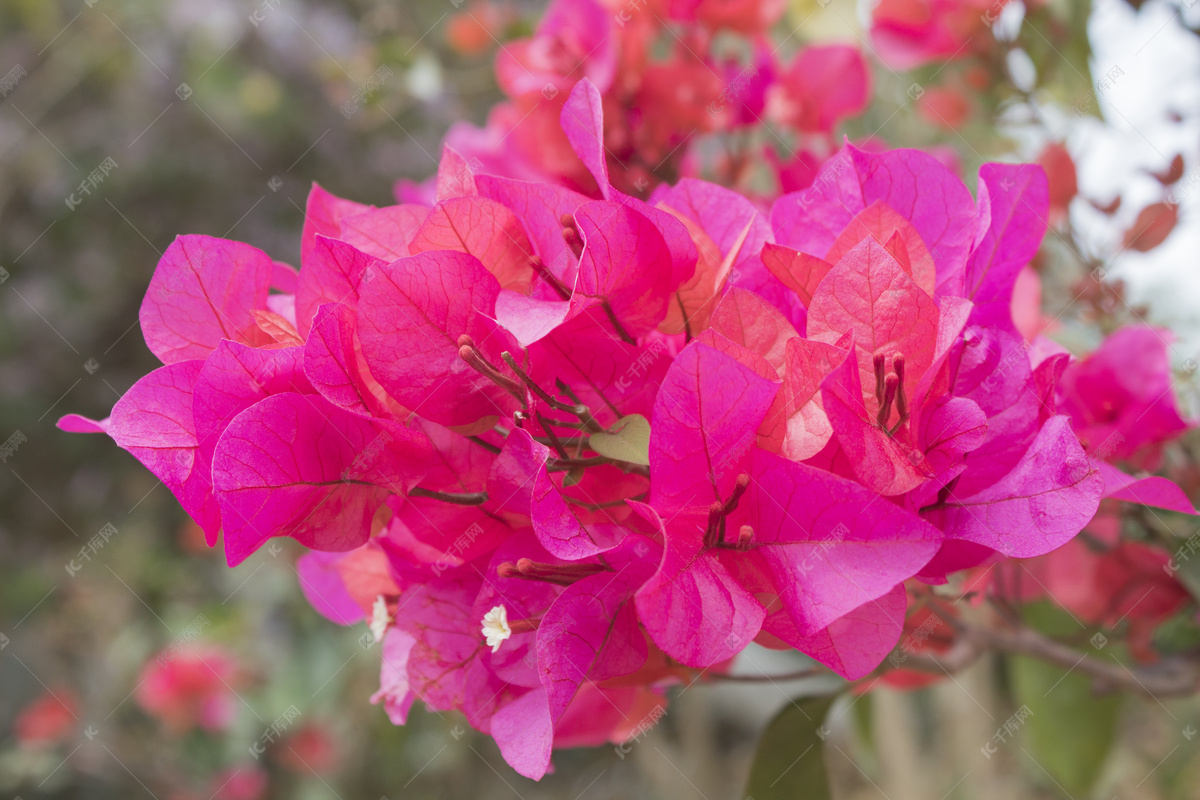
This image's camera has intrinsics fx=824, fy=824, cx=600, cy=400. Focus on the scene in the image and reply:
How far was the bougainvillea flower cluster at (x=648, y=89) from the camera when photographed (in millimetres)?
654

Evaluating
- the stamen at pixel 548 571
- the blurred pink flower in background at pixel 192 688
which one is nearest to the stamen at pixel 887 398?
the stamen at pixel 548 571

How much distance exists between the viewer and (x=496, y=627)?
0.29 metres

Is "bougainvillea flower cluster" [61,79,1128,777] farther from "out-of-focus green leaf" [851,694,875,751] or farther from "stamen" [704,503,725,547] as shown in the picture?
"out-of-focus green leaf" [851,694,875,751]

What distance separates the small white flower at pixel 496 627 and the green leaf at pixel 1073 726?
59 cm

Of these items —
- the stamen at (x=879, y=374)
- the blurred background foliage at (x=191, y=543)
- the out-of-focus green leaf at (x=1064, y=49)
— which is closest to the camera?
the stamen at (x=879, y=374)

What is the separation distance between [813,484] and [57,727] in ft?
6.37

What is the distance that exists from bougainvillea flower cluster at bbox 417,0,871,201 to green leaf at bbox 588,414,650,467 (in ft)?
1.21

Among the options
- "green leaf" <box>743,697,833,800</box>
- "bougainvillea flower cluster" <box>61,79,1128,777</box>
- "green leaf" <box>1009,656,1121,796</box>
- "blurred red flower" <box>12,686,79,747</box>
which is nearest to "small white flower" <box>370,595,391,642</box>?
"bougainvillea flower cluster" <box>61,79,1128,777</box>

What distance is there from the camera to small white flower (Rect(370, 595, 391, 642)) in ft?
1.11

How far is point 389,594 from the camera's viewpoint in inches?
14.6

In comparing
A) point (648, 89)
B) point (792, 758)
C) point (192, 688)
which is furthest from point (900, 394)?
point (192, 688)

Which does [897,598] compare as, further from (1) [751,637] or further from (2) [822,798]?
(2) [822,798]

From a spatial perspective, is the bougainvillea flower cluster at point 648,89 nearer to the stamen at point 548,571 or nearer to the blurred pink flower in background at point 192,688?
the stamen at point 548,571

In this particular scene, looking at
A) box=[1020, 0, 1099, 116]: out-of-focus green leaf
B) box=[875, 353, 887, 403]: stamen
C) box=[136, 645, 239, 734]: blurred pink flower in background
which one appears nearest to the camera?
box=[875, 353, 887, 403]: stamen
